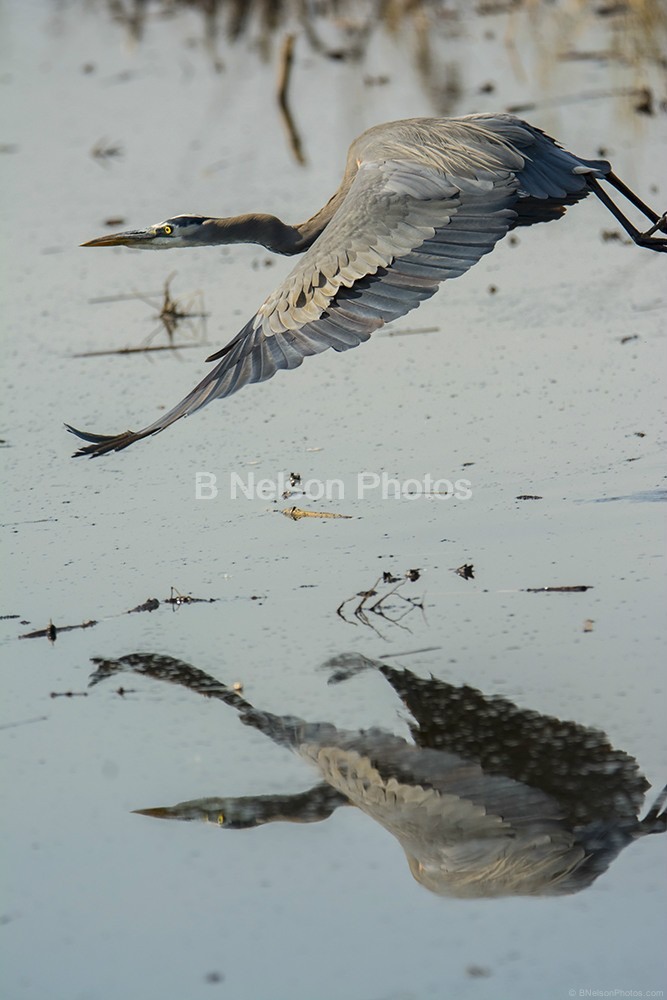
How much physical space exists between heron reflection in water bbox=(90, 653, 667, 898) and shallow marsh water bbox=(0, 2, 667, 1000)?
0.15ft

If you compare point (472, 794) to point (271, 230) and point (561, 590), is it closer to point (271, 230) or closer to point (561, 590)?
point (561, 590)

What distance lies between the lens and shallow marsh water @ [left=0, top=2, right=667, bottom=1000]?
2877mm

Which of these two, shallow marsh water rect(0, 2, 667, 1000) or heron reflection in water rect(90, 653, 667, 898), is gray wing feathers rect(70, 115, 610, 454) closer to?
shallow marsh water rect(0, 2, 667, 1000)

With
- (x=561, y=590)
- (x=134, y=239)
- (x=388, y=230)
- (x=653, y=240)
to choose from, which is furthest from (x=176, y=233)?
(x=561, y=590)

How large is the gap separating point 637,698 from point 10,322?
4324mm

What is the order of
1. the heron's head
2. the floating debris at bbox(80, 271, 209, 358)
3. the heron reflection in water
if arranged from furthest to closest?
the floating debris at bbox(80, 271, 209, 358)
the heron's head
the heron reflection in water

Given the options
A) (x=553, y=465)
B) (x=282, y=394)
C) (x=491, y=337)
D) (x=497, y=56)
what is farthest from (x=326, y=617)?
(x=497, y=56)

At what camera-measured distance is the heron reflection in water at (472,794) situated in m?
3.07

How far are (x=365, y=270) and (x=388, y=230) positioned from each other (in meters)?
0.21

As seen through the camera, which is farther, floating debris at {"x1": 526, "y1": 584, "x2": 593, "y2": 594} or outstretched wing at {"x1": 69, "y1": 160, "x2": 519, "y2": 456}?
outstretched wing at {"x1": 69, "y1": 160, "x2": 519, "y2": 456}

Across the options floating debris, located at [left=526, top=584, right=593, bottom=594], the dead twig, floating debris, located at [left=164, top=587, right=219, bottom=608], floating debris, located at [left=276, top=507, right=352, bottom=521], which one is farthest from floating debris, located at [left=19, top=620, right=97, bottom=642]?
the dead twig

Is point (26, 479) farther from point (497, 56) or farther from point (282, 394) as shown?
point (497, 56)

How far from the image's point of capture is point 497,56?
11.6 metres

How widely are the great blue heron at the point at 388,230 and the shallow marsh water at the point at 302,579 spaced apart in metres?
0.52
